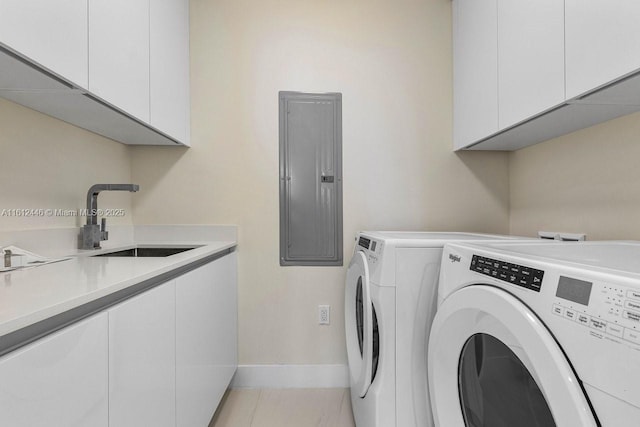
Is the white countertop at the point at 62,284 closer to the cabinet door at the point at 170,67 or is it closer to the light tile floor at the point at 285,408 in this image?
the cabinet door at the point at 170,67

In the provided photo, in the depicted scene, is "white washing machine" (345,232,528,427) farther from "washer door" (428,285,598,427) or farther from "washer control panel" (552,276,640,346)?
"washer control panel" (552,276,640,346)

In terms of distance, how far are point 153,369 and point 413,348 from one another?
0.87 metres

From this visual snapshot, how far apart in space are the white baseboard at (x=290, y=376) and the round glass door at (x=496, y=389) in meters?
1.19

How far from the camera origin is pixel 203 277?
143cm

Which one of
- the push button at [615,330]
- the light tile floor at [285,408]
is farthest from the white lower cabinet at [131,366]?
the push button at [615,330]

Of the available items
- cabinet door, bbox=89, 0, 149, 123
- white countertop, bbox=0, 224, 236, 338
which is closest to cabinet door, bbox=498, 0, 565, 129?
Answer: white countertop, bbox=0, 224, 236, 338

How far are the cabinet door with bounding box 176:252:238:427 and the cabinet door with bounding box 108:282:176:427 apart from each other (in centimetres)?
7

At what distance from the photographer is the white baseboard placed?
6.65 ft

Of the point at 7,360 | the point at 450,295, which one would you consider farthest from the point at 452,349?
the point at 7,360

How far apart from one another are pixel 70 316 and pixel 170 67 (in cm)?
151

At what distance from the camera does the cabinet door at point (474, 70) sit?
1.58 metres

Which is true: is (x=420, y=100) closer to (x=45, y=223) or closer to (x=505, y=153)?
(x=505, y=153)

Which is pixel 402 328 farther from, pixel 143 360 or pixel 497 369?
pixel 143 360

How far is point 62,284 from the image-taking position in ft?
2.55
